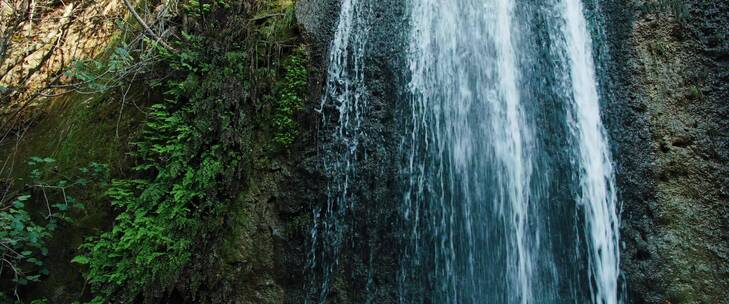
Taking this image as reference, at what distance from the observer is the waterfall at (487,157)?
12.1 feet

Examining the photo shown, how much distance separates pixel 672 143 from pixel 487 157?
65.1 inches

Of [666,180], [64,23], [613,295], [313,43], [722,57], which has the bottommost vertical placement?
[613,295]

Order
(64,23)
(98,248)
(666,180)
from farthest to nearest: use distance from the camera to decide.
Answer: (64,23)
(666,180)
(98,248)

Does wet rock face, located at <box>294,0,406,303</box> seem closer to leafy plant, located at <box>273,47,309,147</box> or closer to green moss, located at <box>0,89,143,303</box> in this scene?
leafy plant, located at <box>273,47,309,147</box>

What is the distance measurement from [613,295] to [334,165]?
2619 mm

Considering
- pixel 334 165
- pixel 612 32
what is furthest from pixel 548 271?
pixel 612 32

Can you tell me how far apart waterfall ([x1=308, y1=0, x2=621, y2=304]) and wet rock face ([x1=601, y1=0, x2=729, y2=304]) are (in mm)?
202

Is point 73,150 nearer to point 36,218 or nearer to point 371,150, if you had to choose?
point 36,218

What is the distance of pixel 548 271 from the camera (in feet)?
12.1

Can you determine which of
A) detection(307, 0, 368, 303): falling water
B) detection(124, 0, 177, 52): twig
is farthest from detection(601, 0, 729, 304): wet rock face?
detection(124, 0, 177, 52): twig

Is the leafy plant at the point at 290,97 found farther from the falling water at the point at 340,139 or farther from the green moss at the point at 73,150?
the green moss at the point at 73,150

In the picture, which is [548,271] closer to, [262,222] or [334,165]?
[334,165]

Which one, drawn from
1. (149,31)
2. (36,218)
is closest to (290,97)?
(149,31)

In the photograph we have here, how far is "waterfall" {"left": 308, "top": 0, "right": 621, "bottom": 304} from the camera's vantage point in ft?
12.1
